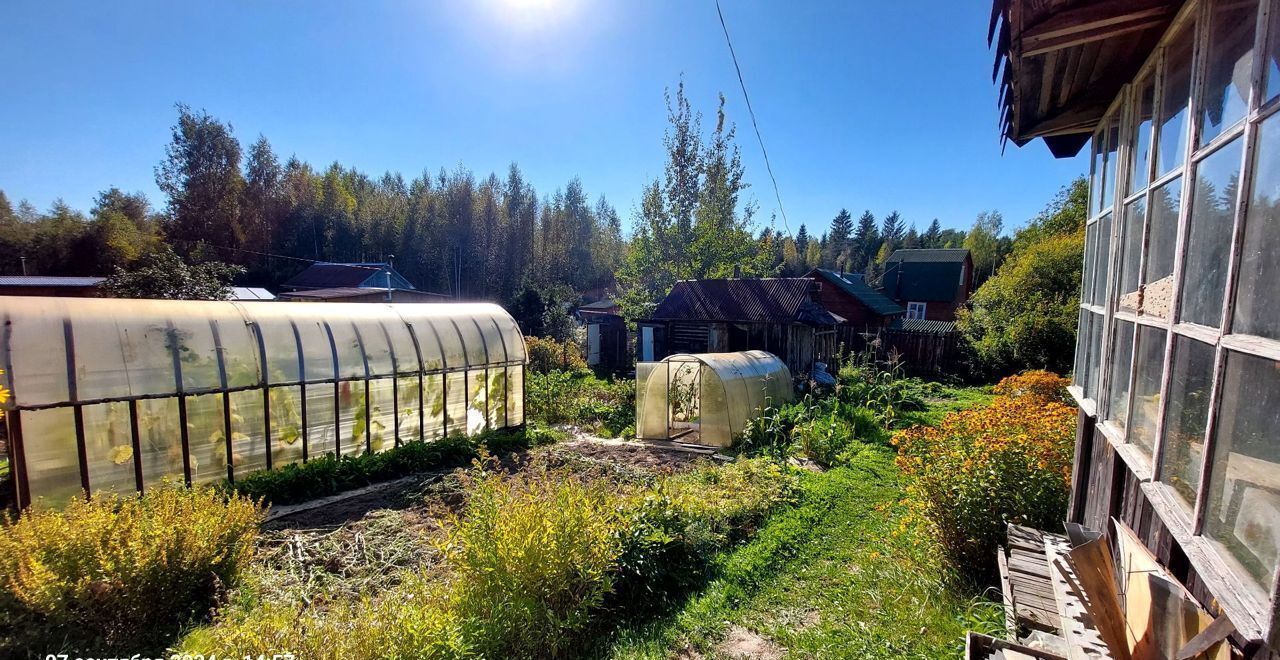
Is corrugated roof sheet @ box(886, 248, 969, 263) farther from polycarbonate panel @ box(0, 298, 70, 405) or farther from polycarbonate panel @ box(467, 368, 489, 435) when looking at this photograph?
polycarbonate panel @ box(0, 298, 70, 405)

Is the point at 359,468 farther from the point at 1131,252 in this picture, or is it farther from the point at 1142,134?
the point at 1142,134

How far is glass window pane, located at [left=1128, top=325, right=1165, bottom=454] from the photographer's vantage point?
6.87 ft

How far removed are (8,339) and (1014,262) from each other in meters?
24.1

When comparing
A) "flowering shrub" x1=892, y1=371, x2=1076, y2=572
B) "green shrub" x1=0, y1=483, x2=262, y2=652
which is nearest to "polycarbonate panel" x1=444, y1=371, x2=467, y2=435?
"green shrub" x1=0, y1=483, x2=262, y2=652

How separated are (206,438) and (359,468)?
6.43 feet

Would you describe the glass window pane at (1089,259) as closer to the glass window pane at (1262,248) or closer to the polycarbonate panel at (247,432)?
the glass window pane at (1262,248)

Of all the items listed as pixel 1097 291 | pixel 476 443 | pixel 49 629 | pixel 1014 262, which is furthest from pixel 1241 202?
pixel 1014 262

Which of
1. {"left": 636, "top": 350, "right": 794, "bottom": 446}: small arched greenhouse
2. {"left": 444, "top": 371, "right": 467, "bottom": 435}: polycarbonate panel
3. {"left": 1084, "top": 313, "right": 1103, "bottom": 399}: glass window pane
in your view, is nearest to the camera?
{"left": 1084, "top": 313, "right": 1103, "bottom": 399}: glass window pane

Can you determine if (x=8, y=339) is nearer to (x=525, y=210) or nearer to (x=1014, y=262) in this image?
(x=1014, y=262)

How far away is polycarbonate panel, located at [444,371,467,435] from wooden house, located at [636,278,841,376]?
8.70m

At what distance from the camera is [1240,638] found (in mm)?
1420

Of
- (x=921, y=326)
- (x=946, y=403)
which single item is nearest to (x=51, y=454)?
(x=946, y=403)

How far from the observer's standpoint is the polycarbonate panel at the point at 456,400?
31.8 feet

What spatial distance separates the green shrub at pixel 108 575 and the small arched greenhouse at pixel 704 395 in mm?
7303
